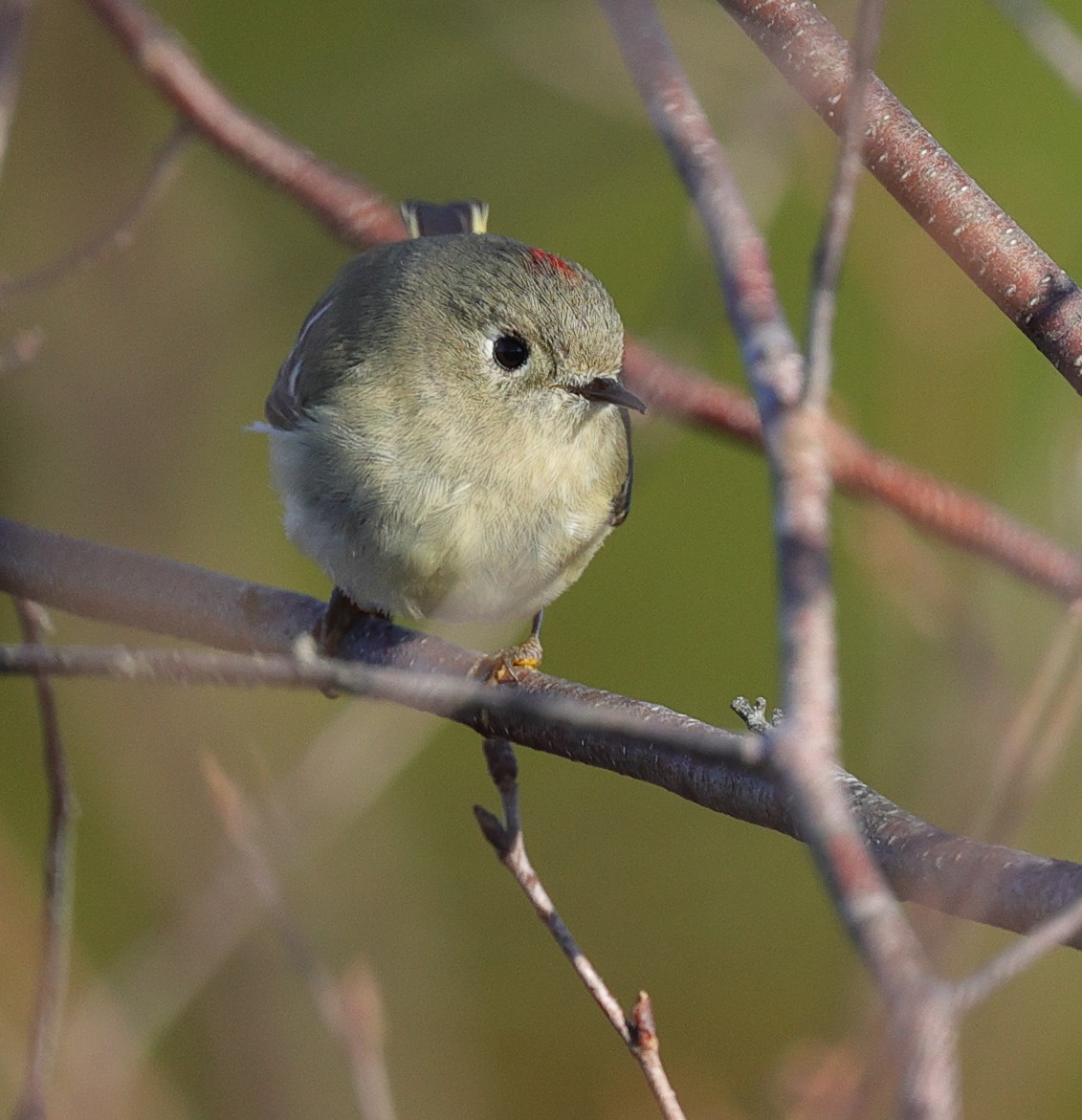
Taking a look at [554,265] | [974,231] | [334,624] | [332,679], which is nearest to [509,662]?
[334,624]

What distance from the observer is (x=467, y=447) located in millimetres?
1856

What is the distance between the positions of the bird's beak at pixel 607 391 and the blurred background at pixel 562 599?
0.42 meters

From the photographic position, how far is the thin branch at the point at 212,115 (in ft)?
6.84

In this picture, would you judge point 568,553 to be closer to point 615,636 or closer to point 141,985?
point 141,985

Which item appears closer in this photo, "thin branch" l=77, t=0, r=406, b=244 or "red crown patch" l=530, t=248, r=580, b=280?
"red crown patch" l=530, t=248, r=580, b=280

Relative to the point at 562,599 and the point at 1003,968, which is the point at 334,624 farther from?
the point at 1003,968

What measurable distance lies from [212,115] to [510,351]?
583mm

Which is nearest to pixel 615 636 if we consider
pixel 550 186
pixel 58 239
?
pixel 550 186

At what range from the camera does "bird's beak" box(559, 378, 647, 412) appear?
1.80 metres

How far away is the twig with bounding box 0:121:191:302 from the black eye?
1.57 feet

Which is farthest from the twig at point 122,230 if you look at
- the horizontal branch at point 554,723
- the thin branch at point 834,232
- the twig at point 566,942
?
the thin branch at point 834,232

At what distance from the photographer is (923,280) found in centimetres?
235

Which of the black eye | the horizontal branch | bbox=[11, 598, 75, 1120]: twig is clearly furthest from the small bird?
bbox=[11, 598, 75, 1120]: twig

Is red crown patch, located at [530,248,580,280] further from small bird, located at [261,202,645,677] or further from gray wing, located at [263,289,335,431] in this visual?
gray wing, located at [263,289,335,431]
